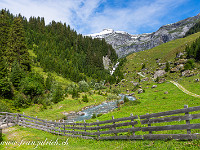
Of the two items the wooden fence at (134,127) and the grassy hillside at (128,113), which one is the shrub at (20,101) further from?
the wooden fence at (134,127)

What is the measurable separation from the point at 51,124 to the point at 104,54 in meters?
151

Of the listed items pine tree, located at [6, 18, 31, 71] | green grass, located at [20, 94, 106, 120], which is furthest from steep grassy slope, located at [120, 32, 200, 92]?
pine tree, located at [6, 18, 31, 71]

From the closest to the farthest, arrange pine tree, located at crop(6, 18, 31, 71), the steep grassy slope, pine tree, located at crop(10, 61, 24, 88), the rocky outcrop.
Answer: pine tree, located at crop(10, 61, 24, 88) → pine tree, located at crop(6, 18, 31, 71) → the steep grassy slope → the rocky outcrop

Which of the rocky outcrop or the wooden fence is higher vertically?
the rocky outcrop

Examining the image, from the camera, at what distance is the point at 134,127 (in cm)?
Answer: 1011

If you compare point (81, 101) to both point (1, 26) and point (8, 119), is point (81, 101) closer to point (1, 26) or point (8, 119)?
point (8, 119)

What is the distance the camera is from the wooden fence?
7156 millimetres

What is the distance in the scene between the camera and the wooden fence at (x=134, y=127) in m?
7.16

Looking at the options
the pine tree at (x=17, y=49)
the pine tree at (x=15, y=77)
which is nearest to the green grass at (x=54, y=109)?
the pine tree at (x=15, y=77)

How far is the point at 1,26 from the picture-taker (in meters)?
81.0

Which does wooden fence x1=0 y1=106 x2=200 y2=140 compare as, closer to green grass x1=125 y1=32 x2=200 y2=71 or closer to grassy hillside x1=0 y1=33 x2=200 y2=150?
grassy hillside x1=0 y1=33 x2=200 y2=150

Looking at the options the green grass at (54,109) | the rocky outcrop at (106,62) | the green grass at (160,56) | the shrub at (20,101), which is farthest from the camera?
the rocky outcrop at (106,62)

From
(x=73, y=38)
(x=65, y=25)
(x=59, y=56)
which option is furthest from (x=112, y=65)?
(x=65, y=25)

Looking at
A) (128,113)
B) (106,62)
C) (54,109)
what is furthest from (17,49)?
(106,62)
